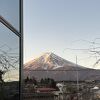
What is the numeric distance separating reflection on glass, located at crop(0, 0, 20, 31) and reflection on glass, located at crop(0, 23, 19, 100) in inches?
3.7

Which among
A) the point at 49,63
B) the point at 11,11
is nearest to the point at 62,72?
the point at 49,63

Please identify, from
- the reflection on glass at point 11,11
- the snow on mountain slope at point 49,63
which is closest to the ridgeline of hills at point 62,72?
the snow on mountain slope at point 49,63

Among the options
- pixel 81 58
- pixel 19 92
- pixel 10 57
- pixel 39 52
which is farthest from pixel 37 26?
pixel 10 57

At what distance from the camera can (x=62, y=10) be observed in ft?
26.7

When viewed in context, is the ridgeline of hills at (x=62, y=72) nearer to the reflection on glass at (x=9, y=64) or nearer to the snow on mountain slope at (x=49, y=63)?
the snow on mountain slope at (x=49, y=63)

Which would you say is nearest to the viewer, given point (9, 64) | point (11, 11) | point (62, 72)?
point (9, 64)

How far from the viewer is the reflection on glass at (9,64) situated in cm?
261

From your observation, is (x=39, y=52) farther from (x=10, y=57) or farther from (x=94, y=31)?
(x=10, y=57)

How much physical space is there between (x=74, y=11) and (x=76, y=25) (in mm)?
326

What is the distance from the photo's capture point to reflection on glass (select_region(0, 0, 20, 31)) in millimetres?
2668

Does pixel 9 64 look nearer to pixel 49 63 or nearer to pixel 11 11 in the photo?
pixel 11 11

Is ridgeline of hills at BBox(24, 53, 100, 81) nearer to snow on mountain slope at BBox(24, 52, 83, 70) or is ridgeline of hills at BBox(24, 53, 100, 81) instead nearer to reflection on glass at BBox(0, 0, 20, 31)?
snow on mountain slope at BBox(24, 52, 83, 70)

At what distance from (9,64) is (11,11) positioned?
429 mm

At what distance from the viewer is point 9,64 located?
9.31ft
